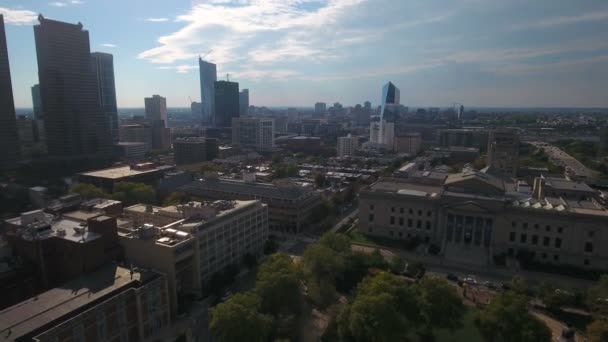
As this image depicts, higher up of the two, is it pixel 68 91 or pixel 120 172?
pixel 68 91

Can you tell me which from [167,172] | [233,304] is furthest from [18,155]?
[233,304]

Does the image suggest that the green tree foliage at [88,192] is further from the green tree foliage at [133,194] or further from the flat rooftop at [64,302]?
the flat rooftop at [64,302]

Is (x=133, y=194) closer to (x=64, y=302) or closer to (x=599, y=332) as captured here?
(x=64, y=302)

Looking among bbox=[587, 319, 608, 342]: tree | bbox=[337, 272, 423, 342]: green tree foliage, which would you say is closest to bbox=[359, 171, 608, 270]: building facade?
bbox=[587, 319, 608, 342]: tree

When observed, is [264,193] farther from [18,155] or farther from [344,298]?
[18,155]

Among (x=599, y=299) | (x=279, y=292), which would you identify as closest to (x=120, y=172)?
(x=279, y=292)

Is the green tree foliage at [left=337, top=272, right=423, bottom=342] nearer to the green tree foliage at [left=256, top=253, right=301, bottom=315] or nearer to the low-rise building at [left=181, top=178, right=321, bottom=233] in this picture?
the green tree foliage at [left=256, top=253, right=301, bottom=315]
